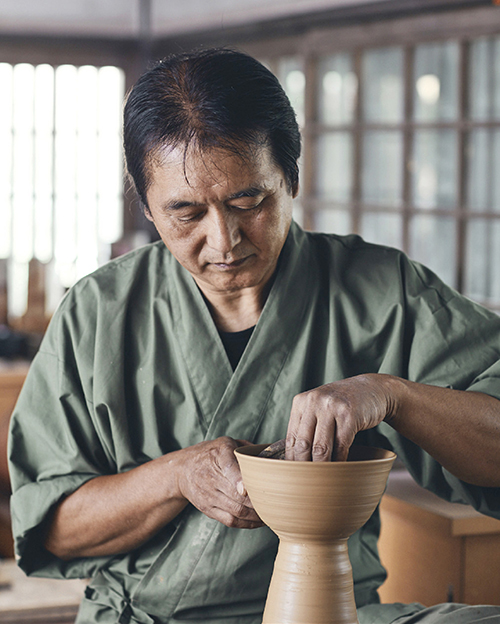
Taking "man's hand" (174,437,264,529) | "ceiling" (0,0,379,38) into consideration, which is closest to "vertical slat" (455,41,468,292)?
"ceiling" (0,0,379,38)

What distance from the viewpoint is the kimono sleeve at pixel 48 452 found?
1.45 m

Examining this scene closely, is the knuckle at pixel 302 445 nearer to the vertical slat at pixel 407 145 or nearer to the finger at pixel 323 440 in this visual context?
the finger at pixel 323 440

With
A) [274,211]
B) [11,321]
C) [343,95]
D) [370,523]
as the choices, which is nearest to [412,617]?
[370,523]

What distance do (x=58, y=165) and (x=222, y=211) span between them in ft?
12.7

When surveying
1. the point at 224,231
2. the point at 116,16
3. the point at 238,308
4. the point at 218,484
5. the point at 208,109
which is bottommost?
the point at 218,484

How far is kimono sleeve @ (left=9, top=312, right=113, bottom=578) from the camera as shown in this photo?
4.77 ft

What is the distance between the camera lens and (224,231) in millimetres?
1274

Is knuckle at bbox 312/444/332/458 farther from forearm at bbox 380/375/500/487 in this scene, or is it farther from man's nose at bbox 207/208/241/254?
man's nose at bbox 207/208/241/254

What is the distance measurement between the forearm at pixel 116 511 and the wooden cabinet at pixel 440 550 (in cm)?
70

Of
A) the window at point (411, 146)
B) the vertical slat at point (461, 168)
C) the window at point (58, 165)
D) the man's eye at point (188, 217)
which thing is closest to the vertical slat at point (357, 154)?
the window at point (411, 146)

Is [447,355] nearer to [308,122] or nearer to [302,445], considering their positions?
[302,445]

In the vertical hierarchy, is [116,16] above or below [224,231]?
above

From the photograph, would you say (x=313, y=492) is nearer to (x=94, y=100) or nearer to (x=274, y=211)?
(x=274, y=211)

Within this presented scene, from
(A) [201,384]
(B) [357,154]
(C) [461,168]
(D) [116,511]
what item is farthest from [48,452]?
(B) [357,154]
